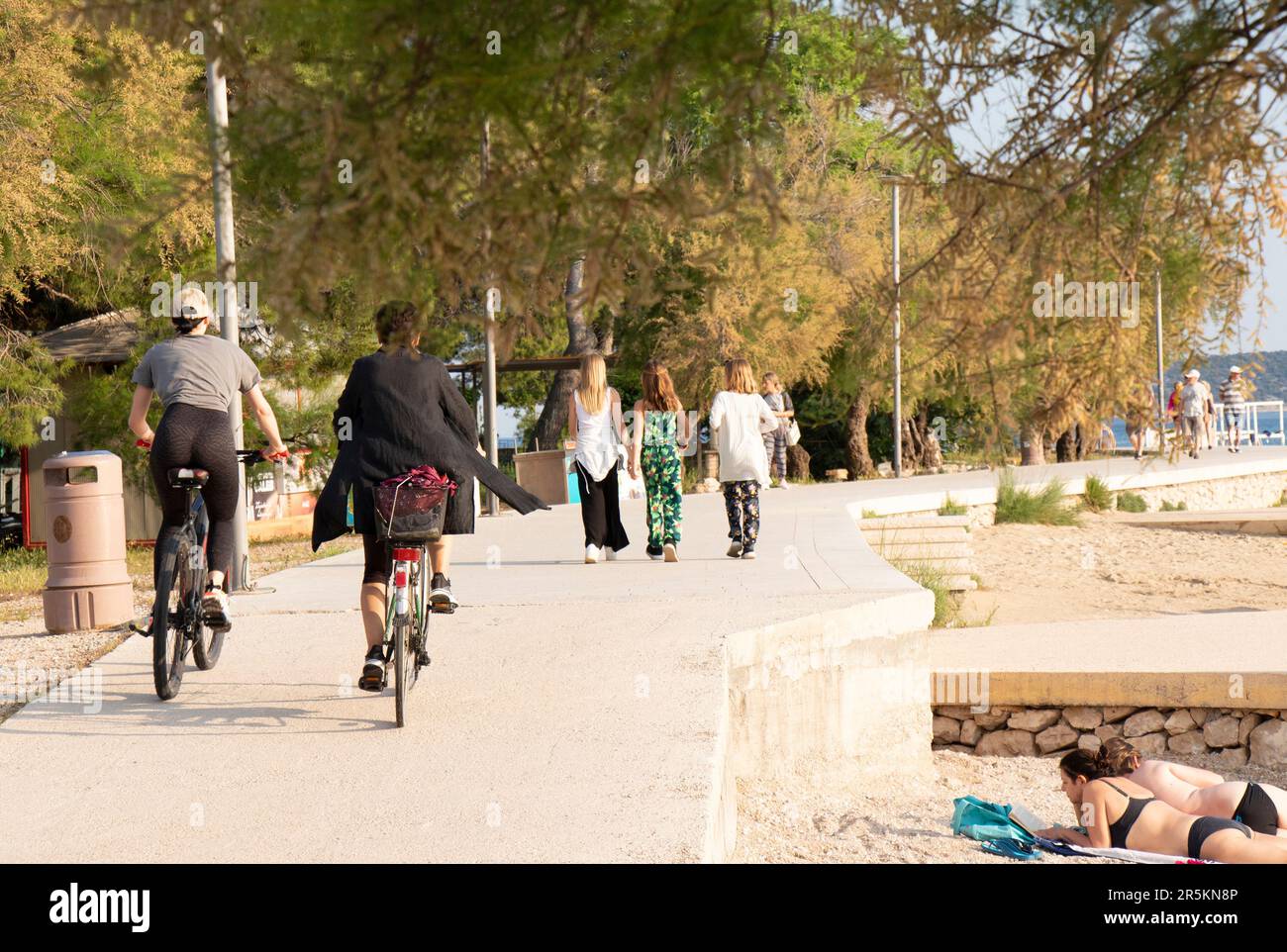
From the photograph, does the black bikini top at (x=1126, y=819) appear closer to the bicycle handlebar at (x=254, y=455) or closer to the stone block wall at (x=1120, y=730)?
the stone block wall at (x=1120, y=730)

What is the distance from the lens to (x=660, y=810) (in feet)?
16.1

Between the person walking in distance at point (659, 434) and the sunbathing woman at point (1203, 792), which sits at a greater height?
the person walking in distance at point (659, 434)

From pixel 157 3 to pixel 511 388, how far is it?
40.3 metres

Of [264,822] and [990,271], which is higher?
[990,271]

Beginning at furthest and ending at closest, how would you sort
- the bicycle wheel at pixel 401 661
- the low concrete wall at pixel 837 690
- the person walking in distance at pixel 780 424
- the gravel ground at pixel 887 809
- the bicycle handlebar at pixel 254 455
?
the person walking in distance at pixel 780 424
the low concrete wall at pixel 837 690
the bicycle handlebar at pixel 254 455
the gravel ground at pixel 887 809
the bicycle wheel at pixel 401 661

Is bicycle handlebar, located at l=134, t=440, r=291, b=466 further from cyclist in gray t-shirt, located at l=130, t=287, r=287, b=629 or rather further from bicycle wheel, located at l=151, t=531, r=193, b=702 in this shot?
bicycle wheel, located at l=151, t=531, r=193, b=702

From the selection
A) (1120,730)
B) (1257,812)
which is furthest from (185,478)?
(1120,730)

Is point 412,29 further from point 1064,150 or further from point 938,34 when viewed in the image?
point 1064,150

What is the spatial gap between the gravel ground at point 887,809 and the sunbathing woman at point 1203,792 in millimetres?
578

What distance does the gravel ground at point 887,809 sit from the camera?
6.30 meters

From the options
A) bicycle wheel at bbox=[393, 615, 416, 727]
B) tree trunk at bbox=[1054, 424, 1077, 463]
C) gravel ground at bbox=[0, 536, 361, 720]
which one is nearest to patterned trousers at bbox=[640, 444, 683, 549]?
gravel ground at bbox=[0, 536, 361, 720]

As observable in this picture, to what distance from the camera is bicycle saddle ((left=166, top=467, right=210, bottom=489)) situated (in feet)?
22.8

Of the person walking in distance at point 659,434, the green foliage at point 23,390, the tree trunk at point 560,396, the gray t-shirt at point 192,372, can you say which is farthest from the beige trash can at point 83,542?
the tree trunk at point 560,396
